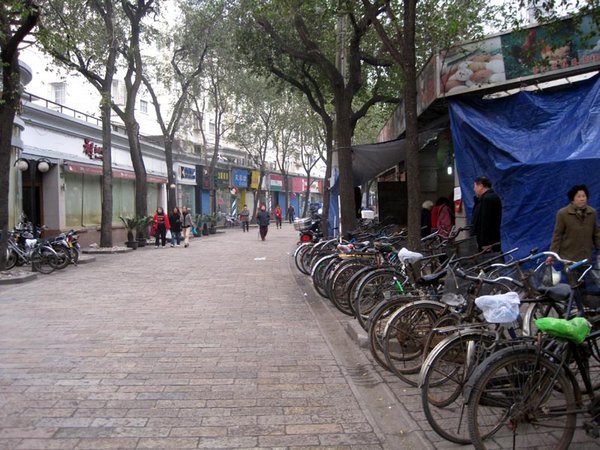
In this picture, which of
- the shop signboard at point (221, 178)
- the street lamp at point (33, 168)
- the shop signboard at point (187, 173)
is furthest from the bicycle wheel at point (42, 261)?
the shop signboard at point (221, 178)

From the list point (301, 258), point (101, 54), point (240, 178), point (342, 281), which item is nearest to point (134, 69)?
point (101, 54)

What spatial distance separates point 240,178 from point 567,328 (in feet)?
143

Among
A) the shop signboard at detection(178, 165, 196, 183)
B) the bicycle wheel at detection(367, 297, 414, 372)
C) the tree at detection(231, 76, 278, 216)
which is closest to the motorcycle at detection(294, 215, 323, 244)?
the bicycle wheel at detection(367, 297, 414, 372)

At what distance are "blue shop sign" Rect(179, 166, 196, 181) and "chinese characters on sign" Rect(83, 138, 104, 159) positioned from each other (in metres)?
12.1

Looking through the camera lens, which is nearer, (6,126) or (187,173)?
(6,126)

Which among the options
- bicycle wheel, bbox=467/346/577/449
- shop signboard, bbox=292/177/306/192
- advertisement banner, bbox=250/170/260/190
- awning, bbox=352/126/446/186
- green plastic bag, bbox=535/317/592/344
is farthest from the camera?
shop signboard, bbox=292/177/306/192

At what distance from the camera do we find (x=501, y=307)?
342 cm

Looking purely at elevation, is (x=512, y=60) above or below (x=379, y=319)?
above

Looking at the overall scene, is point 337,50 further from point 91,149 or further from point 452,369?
point 91,149

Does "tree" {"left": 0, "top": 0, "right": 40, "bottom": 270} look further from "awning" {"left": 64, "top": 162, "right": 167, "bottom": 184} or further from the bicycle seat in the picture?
the bicycle seat

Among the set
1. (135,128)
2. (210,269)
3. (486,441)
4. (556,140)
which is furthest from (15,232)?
(486,441)

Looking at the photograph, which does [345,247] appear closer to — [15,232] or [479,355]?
[479,355]

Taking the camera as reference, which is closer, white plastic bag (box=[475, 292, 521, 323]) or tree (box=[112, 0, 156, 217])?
white plastic bag (box=[475, 292, 521, 323])

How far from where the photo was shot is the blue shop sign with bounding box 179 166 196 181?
35.7m
